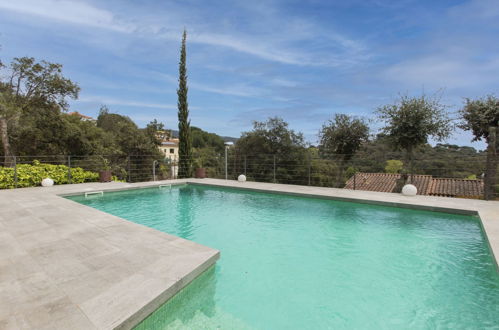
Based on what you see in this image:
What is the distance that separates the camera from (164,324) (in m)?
2.05

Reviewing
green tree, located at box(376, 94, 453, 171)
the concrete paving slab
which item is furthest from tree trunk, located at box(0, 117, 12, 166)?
green tree, located at box(376, 94, 453, 171)

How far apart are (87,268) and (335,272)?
107 inches

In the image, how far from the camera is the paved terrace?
5.99 feet

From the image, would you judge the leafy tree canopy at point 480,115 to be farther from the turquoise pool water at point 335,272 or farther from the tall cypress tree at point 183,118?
the tall cypress tree at point 183,118

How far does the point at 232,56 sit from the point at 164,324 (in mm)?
11525

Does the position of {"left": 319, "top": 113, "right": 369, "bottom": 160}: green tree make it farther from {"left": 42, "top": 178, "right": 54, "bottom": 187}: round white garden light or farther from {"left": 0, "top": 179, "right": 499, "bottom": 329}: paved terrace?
{"left": 42, "top": 178, "right": 54, "bottom": 187}: round white garden light

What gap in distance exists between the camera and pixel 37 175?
877 centimetres

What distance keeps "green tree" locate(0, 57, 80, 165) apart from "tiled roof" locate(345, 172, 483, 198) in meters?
15.0

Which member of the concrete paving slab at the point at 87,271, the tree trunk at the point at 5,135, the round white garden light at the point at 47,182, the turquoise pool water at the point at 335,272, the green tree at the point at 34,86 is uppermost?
the green tree at the point at 34,86

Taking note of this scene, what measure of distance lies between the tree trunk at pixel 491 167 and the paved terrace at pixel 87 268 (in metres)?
2.50

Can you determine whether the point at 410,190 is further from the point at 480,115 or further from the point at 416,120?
the point at 480,115

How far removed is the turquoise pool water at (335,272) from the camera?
7.39 feet

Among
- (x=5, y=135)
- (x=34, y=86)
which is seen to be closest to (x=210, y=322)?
(x=5, y=135)

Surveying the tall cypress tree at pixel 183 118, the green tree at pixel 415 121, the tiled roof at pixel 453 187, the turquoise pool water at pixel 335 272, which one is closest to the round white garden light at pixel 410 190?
the green tree at pixel 415 121
